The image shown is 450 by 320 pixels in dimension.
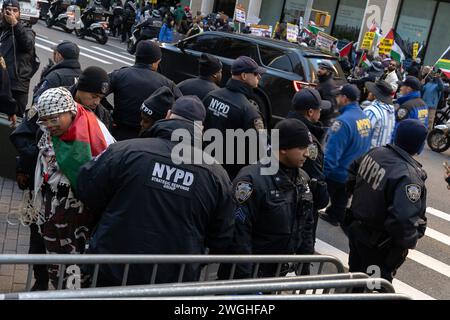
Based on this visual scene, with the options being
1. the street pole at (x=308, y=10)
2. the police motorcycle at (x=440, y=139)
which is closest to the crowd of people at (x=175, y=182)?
the police motorcycle at (x=440, y=139)

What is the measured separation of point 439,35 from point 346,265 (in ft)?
64.2

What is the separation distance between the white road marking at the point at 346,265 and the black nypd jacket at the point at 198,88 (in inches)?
81.5

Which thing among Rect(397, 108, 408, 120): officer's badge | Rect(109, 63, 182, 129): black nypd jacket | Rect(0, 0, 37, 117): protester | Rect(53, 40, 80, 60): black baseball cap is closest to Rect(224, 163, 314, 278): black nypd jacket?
Rect(109, 63, 182, 129): black nypd jacket

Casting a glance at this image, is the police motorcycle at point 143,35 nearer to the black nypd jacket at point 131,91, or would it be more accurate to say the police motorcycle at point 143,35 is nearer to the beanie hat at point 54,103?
the black nypd jacket at point 131,91

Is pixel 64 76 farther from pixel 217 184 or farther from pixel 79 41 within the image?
pixel 79 41

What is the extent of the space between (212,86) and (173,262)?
3.41 meters

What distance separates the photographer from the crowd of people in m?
2.88

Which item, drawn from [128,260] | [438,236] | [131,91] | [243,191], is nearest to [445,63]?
[438,236]

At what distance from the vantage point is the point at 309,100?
4.80 m

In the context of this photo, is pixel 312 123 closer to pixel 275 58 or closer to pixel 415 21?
pixel 275 58

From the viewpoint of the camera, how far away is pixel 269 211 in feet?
11.5

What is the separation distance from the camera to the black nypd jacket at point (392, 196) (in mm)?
3951

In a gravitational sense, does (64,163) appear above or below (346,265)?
above

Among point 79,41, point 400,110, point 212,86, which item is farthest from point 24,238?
point 79,41
